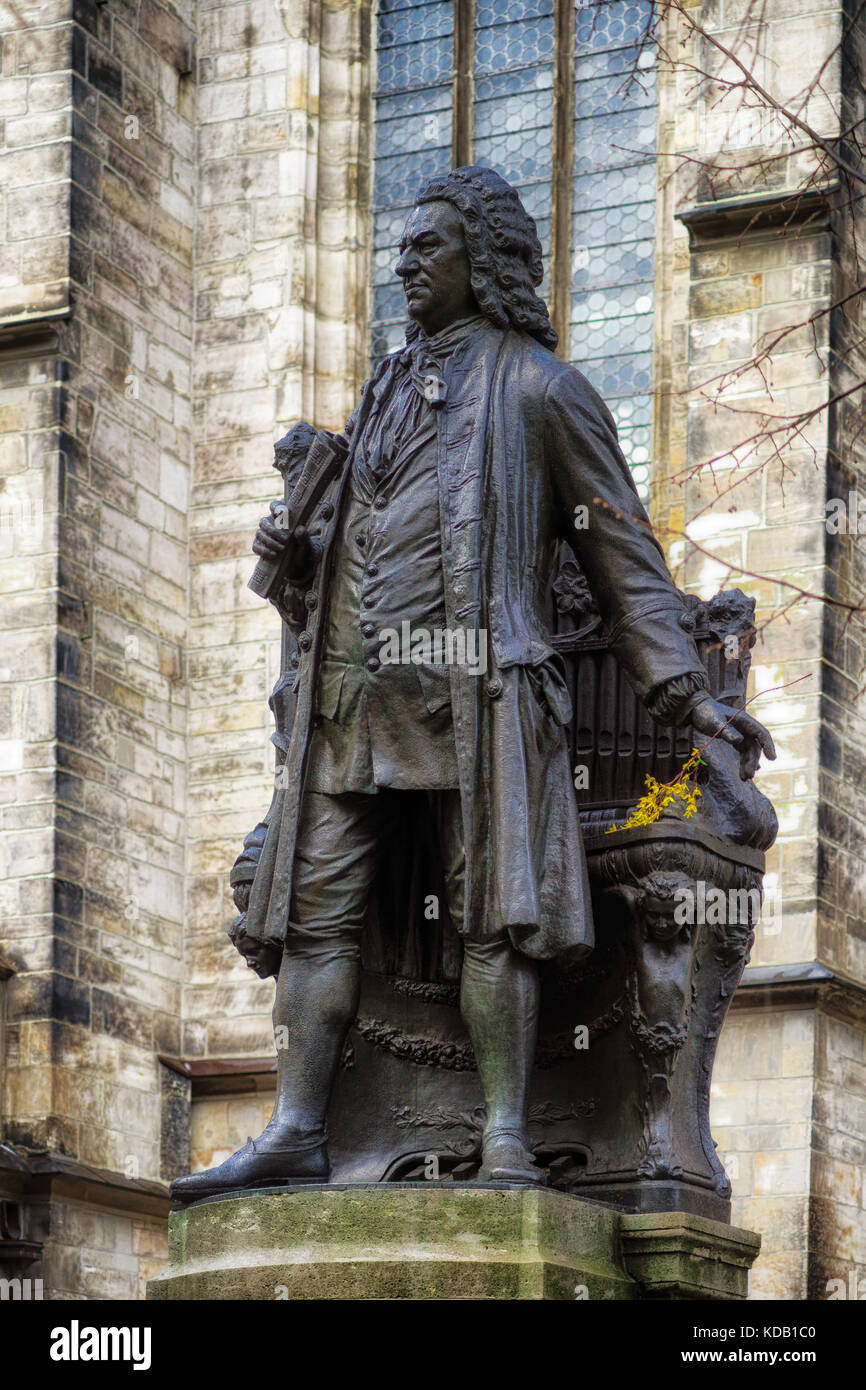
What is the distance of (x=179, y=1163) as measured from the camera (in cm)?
1384

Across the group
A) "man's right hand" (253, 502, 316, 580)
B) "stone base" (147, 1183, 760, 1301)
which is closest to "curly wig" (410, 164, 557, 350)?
"man's right hand" (253, 502, 316, 580)

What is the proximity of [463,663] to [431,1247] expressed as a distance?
1.25m

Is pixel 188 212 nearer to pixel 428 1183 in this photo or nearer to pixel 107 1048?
pixel 107 1048

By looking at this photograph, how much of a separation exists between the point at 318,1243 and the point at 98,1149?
822 cm

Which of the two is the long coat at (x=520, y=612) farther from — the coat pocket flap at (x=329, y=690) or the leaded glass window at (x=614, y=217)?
the leaded glass window at (x=614, y=217)

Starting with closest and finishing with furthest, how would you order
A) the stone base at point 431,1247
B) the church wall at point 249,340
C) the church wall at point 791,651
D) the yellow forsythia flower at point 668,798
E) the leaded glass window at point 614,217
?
1. the stone base at point 431,1247
2. the yellow forsythia flower at point 668,798
3. the church wall at point 791,651
4. the church wall at point 249,340
5. the leaded glass window at point 614,217

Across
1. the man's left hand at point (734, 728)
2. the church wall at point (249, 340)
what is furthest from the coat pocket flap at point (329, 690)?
the church wall at point (249, 340)

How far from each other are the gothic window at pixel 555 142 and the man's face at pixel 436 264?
817 cm

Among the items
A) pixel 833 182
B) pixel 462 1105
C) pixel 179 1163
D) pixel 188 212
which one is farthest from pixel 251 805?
pixel 462 1105

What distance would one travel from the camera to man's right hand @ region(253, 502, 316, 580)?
586 cm

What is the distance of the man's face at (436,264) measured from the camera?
19.5 ft

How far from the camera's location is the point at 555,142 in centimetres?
1497

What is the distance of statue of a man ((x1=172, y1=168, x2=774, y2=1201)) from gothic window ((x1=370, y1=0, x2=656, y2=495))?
324 inches

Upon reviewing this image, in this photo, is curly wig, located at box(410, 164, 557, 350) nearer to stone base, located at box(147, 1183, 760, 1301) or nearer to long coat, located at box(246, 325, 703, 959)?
long coat, located at box(246, 325, 703, 959)
